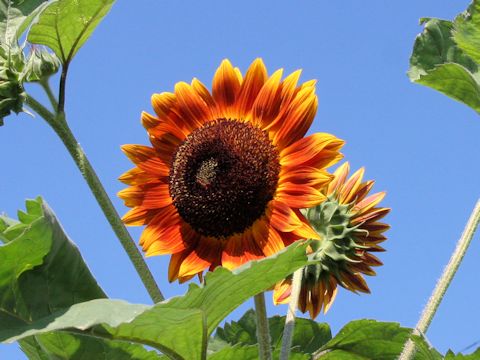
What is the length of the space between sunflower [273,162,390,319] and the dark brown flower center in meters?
0.22

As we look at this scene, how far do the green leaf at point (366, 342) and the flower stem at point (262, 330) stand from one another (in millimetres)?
607

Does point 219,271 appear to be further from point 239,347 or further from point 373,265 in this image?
point 373,265

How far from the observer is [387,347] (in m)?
2.52

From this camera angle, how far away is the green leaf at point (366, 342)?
2.51m

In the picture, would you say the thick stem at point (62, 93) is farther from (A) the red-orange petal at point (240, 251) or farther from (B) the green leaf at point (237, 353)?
(B) the green leaf at point (237, 353)

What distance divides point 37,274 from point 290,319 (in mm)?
605

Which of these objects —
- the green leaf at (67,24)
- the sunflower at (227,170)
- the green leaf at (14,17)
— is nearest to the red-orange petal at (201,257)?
the sunflower at (227,170)

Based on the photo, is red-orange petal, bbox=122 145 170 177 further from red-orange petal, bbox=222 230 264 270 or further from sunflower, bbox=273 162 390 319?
sunflower, bbox=273 162 390 319

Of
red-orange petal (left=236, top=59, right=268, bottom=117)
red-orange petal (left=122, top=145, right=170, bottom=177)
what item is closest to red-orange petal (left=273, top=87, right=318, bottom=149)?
red-orange petal (left=236, top=59, right=268, bottom=117)

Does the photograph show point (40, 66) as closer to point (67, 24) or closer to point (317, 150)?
point (67, 24)

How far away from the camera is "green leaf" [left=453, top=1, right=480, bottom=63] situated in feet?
7.87

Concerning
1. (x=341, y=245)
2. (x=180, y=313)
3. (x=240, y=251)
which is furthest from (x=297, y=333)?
(x=180, y=313)

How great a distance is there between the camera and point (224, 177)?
230 centimetres

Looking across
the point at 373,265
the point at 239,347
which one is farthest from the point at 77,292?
the point at 373,265
